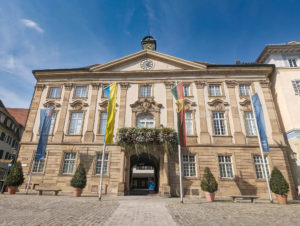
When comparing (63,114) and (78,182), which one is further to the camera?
(63,114)

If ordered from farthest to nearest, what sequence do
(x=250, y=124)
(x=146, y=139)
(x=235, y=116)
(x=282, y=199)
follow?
(x=235, y=116)
(x=250, y=124)
(x=146, y=139)
(x=282, y=199)

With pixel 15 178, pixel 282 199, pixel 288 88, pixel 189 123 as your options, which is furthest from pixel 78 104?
pixel 288 88

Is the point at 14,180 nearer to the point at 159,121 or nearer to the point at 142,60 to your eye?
the point at 159,121

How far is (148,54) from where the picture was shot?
21500 mm

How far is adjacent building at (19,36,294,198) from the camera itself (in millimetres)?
16062

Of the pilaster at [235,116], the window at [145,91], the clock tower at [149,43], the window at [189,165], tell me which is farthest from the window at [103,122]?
the pilaster at [235,116]

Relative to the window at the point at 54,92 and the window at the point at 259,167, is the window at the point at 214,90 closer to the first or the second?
the window at the point at 259,167

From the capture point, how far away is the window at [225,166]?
16.2 m

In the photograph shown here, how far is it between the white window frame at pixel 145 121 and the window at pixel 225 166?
7534 millimetres

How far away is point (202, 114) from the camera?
18266 millimetres

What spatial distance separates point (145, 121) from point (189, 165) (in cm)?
625

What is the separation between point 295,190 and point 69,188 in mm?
20647

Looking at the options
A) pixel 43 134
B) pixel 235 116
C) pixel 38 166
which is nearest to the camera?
pixel 43 134

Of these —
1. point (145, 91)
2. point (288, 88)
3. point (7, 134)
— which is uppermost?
point (145, 91)
